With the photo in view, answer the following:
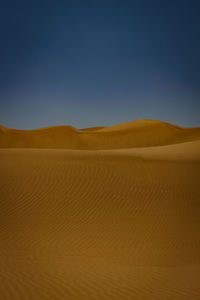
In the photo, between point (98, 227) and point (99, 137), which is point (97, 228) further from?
point (99, 137)

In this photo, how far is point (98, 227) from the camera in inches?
302

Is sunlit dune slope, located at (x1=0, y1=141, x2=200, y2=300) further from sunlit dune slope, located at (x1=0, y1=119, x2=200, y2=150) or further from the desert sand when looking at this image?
sunlit dune slope, located at (x1=0, y1=119, x2=200, y2=150)

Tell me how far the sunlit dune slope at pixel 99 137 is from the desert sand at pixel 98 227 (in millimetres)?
33010

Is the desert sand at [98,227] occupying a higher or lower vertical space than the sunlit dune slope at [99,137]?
lower

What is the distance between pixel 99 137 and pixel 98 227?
43942 mm

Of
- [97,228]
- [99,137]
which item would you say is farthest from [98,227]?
[99,137]

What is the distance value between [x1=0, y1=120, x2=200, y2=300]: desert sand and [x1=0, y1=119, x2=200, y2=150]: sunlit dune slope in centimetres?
3301

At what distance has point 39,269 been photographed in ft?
15.1

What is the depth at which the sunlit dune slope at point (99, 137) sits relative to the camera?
4838 centimetres

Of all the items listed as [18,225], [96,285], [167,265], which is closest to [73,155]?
[18,225]

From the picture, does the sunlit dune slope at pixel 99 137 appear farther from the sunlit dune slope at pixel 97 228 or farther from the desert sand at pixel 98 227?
the sunlit dune slope at pixel 97 228

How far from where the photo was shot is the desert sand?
4.04 m

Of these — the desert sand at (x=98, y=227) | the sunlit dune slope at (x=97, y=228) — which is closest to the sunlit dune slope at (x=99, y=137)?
the desert sand at (x=98, y=227)

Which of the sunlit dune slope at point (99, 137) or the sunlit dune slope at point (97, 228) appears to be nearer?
the sunlit dune slope at point (97, 228)
